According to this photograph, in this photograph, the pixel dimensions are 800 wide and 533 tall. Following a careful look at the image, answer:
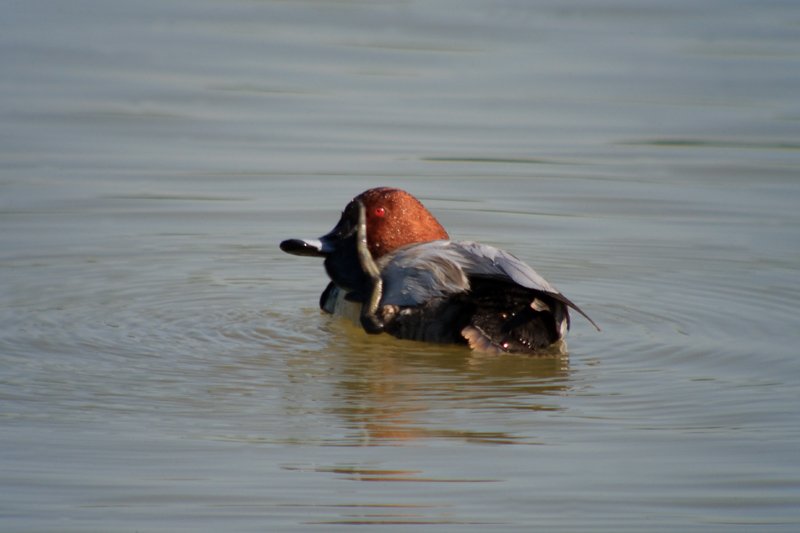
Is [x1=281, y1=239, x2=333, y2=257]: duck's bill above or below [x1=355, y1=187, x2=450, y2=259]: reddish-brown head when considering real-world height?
below

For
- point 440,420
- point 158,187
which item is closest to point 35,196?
point 158,187

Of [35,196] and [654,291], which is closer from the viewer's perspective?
[654,291]

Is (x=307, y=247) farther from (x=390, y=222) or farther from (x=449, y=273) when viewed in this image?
(x=449, y=273)

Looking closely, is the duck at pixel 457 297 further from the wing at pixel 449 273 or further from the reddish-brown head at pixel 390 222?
the reddish-brown head at pixel 390 222

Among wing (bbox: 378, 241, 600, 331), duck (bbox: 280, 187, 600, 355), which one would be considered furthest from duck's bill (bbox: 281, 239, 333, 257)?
wing (bbox: 378, 241, 600, 331)

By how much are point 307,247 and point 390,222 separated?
0.41 metres

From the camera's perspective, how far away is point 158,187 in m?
8.44

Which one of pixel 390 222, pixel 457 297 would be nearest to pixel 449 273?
pixel 457 297

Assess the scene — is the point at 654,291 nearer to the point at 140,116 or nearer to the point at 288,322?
the point at 288,322

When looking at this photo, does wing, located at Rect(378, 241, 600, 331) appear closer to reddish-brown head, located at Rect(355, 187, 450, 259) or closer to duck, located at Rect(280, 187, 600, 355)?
duck, located at Rect(280, 187, 600, 355)

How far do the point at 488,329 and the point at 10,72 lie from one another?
8.09 m

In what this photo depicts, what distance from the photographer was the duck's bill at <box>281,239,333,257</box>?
17.0 feet

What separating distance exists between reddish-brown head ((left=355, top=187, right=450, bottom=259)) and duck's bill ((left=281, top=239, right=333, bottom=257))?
251 millimetres

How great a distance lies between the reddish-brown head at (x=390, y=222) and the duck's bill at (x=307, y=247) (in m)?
0.25
